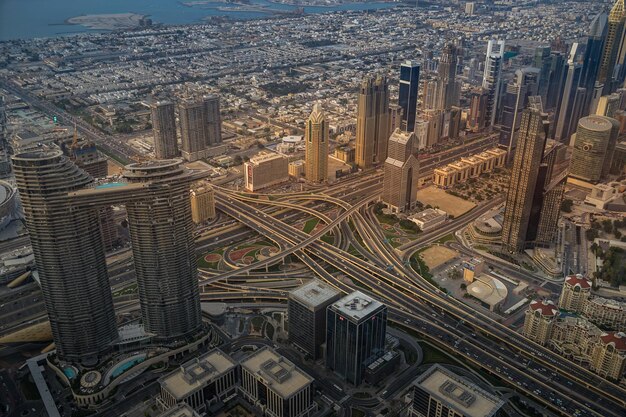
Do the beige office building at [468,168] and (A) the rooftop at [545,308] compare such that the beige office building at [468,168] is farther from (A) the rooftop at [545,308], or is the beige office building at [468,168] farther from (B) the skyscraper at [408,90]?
(A) the rooftop at [545,308]

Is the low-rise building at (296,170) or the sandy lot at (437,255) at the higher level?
the low-rise building at (296,170)

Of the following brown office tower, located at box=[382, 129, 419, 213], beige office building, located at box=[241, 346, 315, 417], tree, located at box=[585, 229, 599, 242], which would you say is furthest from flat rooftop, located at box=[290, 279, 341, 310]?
tree, located at box=[585, 229, 599, 242]

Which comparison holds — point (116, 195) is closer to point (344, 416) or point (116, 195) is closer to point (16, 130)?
point (344, 416)

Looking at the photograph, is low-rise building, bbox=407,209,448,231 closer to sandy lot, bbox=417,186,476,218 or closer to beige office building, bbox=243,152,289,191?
sandy lot, bbox=417,186,476,218

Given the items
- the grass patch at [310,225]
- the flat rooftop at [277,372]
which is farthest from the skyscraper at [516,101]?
the flat rooftop at [277,372]

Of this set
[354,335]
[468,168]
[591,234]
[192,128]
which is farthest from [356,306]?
[192,128]

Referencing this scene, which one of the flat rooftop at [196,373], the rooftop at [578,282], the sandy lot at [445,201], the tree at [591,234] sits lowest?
the sandy lot at [445,201]

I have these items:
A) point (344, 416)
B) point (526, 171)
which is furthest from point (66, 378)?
point (526, 171)
